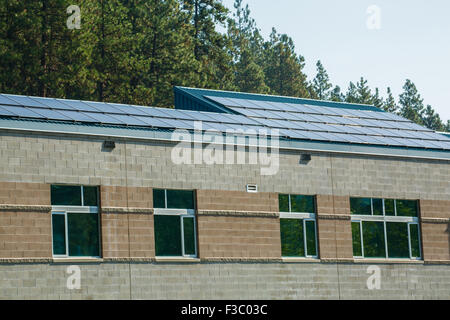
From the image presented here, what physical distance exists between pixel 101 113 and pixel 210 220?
5.07 meters

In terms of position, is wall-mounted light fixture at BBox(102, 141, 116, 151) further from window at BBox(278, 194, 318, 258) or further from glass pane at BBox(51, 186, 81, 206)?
window at BBox(278, 194, 318, 258)

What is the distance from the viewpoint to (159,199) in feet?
86.0

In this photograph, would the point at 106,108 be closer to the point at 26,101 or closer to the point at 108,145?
the point at 26,101

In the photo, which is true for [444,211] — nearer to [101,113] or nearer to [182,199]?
[182,199]

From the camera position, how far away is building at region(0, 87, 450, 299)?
23.9 metres

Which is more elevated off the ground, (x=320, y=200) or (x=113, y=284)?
(x=320, y=200)

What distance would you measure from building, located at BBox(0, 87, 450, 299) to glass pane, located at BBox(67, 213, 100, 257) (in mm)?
40

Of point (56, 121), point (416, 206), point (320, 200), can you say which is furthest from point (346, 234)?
point (56, 121)

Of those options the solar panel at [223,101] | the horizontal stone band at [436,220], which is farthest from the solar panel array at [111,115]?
the horizontal stone band at [436,220]

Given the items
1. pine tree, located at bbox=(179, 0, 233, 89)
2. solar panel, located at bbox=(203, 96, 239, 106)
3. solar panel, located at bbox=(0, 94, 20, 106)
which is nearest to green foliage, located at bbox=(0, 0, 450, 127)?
pine tree, located at bbox=(179, 0, 233, 89)

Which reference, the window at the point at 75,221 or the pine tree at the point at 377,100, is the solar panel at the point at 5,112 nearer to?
the window at the point at 75,221

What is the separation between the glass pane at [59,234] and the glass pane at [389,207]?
1285cm

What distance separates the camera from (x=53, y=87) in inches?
1772

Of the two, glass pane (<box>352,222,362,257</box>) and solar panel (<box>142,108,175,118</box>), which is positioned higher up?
solar panel (<box>142,108,175,118</box>)
